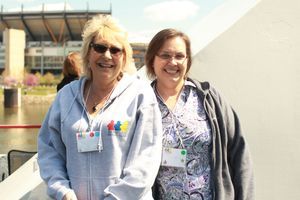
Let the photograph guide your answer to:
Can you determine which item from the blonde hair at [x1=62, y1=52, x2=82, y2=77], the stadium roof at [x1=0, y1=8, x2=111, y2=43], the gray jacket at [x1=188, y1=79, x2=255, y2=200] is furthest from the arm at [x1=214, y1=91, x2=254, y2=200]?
the stadium roof at [x1=0, y1=8, x2=111, y2=43]

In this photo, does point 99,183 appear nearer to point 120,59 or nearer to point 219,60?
point 120,59

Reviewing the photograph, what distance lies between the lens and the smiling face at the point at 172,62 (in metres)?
1.77

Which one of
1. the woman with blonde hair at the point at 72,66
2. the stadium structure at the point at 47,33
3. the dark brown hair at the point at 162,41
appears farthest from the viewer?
the stadium structure at the point at 47,33

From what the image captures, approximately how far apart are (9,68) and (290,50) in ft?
233

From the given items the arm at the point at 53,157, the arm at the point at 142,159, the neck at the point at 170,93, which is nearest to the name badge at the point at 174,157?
the arm at the point at 142,159

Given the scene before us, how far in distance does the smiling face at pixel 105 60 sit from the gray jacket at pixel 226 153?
42 cm

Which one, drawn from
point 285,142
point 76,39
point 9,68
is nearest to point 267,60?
point 285,142

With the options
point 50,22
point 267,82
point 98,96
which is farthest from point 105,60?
point 50,22

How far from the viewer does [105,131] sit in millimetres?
1572

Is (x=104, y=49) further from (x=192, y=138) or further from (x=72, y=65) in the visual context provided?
(x=72, y=65)

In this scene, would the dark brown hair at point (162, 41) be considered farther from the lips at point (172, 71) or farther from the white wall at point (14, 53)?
the white wall at point (14, 53)

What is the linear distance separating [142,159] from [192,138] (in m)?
0.29

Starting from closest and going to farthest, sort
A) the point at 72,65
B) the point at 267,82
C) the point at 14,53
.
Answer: the point at 267,82 < the point at 72,65 < the point at 14,53

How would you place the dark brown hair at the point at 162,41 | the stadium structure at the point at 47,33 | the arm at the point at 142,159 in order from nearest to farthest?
1. the arm at the point at 142,159
2. the dark brown hair at the point at 162,41
3. the stadium structure at the point at 47,33
